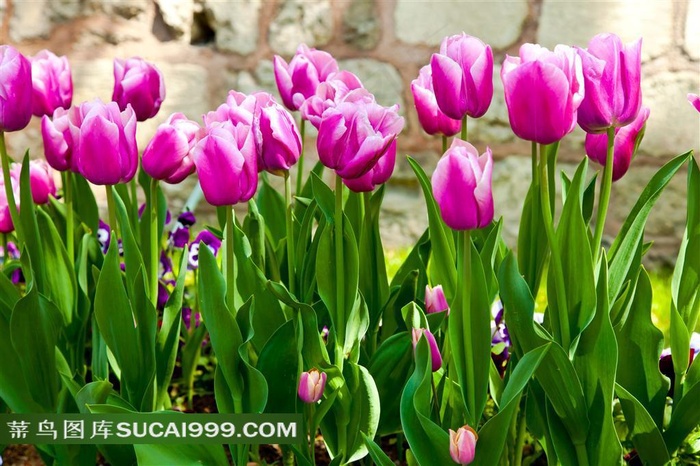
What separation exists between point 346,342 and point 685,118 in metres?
1.92

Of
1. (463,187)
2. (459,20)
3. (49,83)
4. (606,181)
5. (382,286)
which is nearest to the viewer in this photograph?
(463,187)

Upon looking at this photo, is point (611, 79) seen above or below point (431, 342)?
above

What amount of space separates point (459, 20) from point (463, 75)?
1694 mm

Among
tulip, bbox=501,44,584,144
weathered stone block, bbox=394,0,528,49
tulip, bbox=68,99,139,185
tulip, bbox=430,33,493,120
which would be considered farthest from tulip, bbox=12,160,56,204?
weathered stone block, bbox=394,0,528,49

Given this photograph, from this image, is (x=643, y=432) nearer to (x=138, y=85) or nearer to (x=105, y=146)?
(x=105, y=146)

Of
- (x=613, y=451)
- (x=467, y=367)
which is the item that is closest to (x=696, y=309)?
(x=613, y=451)

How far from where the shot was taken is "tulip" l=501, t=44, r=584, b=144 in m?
0.94

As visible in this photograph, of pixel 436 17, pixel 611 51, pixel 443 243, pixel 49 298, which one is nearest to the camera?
pixel 611 51

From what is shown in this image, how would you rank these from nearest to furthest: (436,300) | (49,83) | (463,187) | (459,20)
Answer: (463,187), (436,300), (49,83), (459,20)

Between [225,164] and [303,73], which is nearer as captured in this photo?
[225,164]

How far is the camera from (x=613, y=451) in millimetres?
1060

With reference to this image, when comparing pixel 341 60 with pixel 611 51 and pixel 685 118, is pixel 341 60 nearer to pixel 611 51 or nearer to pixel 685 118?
pixel 685 118

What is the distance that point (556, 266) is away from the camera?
103 cm

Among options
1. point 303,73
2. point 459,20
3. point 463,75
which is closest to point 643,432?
point 463,75
